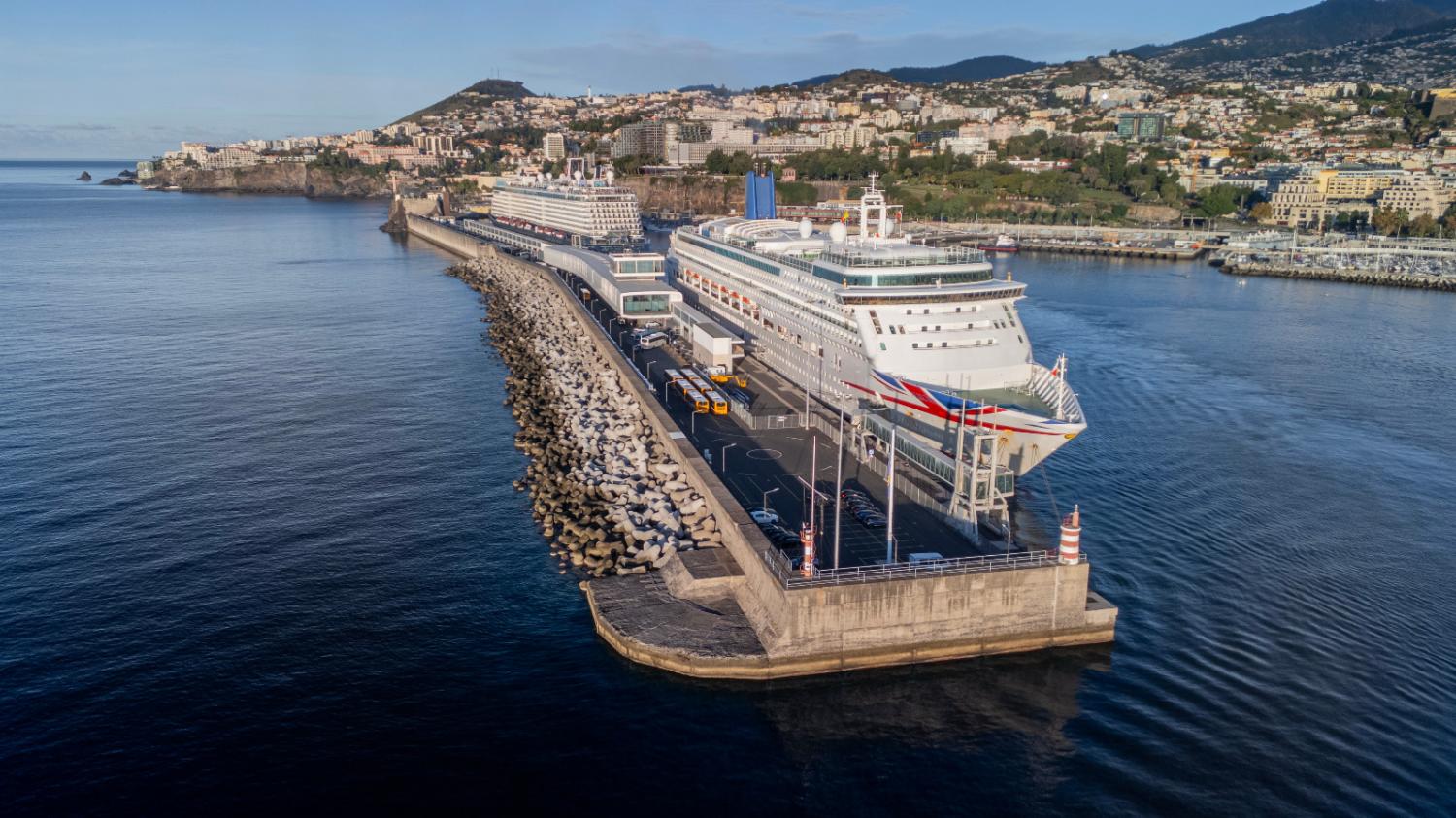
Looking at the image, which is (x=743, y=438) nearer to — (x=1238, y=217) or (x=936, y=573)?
(x=936, y=573)

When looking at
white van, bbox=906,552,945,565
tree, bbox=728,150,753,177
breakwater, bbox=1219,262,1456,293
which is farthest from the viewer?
tree, bbox=728,150,753,177

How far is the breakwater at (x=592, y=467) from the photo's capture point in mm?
23953

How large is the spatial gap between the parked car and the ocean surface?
4.50m

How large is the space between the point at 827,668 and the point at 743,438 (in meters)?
11.5

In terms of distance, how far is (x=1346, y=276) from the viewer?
80438 millimetres

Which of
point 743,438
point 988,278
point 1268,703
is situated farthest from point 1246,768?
point 988,278

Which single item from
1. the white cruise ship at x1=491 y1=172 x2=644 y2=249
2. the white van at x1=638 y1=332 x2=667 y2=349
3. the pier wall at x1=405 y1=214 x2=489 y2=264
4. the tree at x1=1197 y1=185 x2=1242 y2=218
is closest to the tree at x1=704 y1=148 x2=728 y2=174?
the pier wall at x1=405 y1=214 x2=489 y2=264

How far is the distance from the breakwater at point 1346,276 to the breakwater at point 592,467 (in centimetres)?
6701

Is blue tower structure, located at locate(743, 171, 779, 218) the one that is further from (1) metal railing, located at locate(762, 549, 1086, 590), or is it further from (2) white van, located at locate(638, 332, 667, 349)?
(1) metal railing, located at locate(762, 549, 1086, 590)

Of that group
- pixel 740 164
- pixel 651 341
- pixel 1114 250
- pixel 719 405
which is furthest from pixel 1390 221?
pixel 719 405

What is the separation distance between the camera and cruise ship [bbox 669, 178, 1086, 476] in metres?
26.7

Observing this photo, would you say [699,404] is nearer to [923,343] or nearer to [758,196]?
[923,343]

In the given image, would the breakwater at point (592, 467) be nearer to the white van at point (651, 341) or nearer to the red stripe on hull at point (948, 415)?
the white van at point (651, 341)

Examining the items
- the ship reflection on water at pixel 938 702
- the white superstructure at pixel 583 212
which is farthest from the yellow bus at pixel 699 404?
the white superstructure at pixel 583 212
